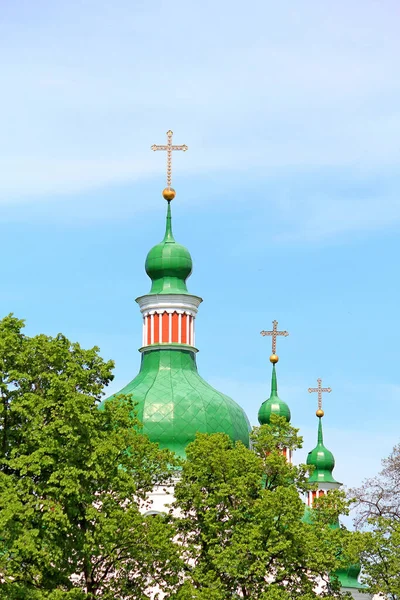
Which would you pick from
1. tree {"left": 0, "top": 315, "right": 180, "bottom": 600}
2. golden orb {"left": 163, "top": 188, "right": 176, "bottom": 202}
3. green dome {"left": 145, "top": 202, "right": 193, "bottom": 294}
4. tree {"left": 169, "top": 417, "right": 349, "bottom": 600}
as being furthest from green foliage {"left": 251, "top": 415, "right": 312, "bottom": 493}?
golden orb {"left": 163, "top": 188, "right": 176, "bottom": 202}

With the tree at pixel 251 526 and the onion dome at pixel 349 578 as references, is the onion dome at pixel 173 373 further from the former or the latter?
the onion dome at pixel 349 578

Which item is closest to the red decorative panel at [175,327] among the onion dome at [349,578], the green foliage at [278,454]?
the green foliage at [278,454]

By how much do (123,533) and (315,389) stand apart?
43.7 metres

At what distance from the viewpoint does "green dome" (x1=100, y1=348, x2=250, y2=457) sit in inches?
2102

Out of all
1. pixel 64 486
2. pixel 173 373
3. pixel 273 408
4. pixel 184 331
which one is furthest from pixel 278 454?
pixel 273 408

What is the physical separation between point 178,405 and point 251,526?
43.7 feet

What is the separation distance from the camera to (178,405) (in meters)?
53.8

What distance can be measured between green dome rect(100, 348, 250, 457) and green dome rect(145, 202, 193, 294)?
3.12m

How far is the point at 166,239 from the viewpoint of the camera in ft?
194

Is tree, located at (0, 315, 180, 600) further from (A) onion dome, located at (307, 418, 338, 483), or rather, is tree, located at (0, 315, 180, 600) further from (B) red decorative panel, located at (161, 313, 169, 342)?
(A) onion dome, located at (307, 418, 338, 483)

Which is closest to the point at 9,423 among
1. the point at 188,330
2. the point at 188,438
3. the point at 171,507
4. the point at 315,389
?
the point at 171,507

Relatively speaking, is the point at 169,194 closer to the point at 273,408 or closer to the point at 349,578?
the point at 273,408

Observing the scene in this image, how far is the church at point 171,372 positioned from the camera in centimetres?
5344

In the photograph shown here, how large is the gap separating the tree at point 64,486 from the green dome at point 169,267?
18.9 metres
